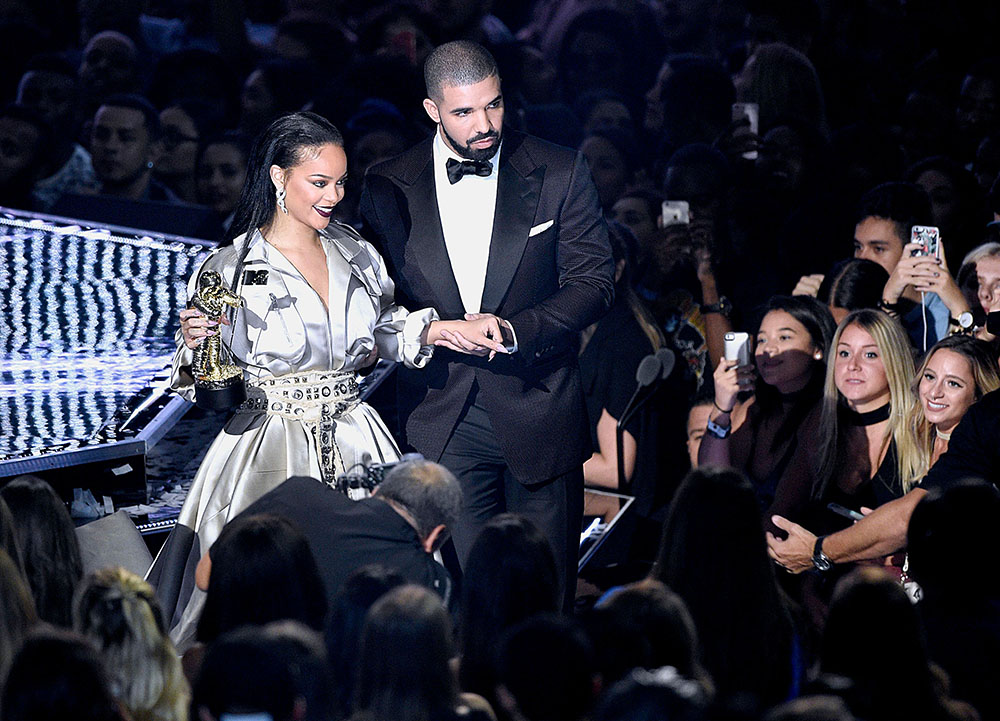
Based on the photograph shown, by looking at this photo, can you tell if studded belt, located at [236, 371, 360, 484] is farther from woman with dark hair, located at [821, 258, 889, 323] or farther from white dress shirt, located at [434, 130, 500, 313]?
woman with dark hair, located at [821, 258, 889, 323]

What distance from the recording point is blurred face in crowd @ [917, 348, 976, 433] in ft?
14.3

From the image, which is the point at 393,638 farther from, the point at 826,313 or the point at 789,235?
the point at 789,235

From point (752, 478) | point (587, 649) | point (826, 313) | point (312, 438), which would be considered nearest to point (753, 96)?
point (826, 313)

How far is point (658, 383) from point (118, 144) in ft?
11.9

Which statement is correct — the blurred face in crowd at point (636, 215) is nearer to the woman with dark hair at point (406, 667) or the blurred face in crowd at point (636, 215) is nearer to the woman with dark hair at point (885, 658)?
the woman with dark hair at point (885, 658)

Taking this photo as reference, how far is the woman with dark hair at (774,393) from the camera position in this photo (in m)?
4.96

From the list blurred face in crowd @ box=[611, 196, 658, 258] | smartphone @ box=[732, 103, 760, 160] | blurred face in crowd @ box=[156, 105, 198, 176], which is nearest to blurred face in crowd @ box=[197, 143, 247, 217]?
blurred face in crowd @ box=[156, 105, 198, 176]

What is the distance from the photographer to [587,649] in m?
2.44

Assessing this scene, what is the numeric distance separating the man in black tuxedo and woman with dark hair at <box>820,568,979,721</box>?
1.50 metres

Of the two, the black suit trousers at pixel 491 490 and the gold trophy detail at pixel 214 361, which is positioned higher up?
the gold trophy detail at pixel 214 361

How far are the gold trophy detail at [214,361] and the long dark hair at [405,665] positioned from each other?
1.32 m

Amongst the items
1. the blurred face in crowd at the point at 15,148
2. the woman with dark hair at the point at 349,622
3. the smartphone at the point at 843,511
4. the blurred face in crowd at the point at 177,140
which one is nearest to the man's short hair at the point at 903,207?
the smartphone at the point at 843,511

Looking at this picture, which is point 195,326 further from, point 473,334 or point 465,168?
point 465,168

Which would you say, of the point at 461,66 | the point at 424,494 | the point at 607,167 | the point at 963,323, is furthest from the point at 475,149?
the point at 607,167
